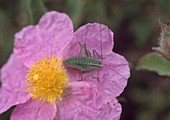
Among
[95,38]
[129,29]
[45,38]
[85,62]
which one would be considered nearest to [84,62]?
[85,62]

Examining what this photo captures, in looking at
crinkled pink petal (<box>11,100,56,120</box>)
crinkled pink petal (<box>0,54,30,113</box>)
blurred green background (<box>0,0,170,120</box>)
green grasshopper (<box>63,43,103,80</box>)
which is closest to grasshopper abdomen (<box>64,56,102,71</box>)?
green grasshopper (<box>63,43,103,80</box>)

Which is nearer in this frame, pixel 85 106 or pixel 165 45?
Answer: pixel 165 45

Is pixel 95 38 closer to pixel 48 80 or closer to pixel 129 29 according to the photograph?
pixel 48 80

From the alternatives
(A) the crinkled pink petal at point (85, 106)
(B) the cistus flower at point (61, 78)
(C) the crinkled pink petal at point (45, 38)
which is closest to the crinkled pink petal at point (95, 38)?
(B) the cistus flower at point (61, 78)

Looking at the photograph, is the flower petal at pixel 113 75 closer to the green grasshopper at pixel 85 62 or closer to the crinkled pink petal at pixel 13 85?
the green grasshopper at pixel 85 62

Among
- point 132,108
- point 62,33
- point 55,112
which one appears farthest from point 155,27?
point 55,112

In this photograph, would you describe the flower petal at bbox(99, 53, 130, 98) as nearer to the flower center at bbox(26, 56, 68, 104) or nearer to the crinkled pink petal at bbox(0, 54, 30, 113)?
the flower center at bbox(26, 56, 68, 104)
